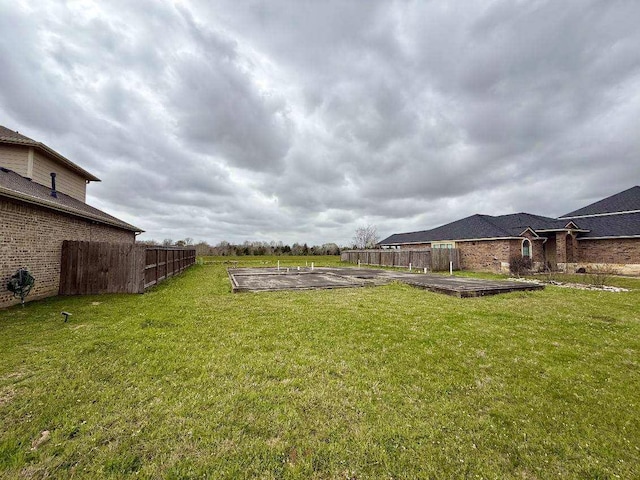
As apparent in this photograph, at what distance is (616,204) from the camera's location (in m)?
25.3

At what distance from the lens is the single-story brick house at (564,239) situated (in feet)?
70.8

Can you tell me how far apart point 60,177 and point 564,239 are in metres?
36.7

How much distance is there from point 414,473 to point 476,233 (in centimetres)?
2608

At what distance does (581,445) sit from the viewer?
8.71 feet

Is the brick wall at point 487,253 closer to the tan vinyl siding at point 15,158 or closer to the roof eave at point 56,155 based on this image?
the roof eave at point 56,155

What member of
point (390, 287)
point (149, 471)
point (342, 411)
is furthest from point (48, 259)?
point (390, 287)

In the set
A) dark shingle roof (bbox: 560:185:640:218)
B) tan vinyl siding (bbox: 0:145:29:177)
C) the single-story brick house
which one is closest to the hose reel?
tan vinyl siding (bbox: 0:145:29:177)

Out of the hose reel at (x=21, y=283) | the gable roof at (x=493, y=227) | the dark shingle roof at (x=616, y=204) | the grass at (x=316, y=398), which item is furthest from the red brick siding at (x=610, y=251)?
the hose reel at (x=21, y=283)

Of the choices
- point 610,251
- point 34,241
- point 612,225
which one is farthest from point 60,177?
point 612,225

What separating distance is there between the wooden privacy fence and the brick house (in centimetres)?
31

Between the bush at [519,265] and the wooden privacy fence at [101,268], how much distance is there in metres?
24.7

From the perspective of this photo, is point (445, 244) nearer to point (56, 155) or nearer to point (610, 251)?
point (610, 251)

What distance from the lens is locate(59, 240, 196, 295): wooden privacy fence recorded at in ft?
33.3

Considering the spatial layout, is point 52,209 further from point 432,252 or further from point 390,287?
point 432,252
